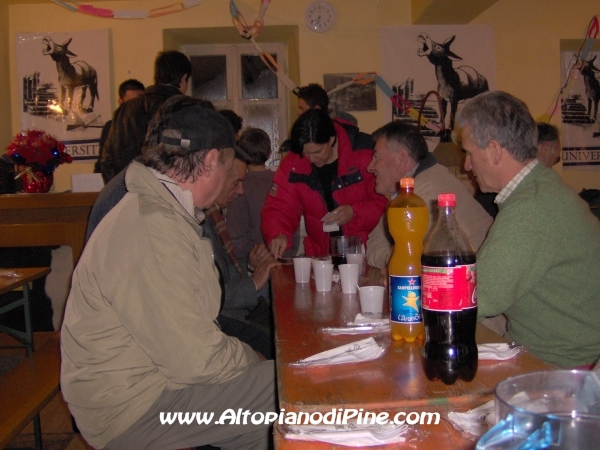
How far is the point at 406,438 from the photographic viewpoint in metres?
0.83

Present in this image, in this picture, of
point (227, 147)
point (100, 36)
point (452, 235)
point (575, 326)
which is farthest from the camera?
point (100, 36)

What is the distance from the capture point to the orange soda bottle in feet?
4.00

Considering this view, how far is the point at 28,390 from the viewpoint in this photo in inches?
86.5

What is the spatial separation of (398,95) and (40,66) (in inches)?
132

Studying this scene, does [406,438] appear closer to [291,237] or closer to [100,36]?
[291,237]

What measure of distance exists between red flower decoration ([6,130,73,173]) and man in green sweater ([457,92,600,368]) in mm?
3054

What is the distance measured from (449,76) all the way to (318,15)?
1.34 metres

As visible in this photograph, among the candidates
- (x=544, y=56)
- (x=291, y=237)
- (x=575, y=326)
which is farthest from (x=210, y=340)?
(x=544, y=56)

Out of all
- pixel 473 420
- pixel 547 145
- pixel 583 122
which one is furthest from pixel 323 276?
pixel 583 122

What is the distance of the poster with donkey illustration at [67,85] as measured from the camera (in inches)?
201

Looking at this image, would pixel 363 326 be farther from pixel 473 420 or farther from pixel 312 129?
pixel 312 129

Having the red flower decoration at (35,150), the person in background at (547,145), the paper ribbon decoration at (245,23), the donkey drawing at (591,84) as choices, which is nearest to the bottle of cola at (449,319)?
the person in background at (547,145)

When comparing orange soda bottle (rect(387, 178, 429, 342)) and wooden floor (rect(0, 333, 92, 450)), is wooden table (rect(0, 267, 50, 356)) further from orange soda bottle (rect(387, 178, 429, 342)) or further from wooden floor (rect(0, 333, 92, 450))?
orange soda bottle (rect(387, 178, 429, 342))

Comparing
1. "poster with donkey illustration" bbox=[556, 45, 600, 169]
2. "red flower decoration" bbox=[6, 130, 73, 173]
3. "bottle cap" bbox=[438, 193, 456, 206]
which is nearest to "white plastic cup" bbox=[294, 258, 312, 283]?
"bottle cap" bbox=[438, 193, 456, 206]
